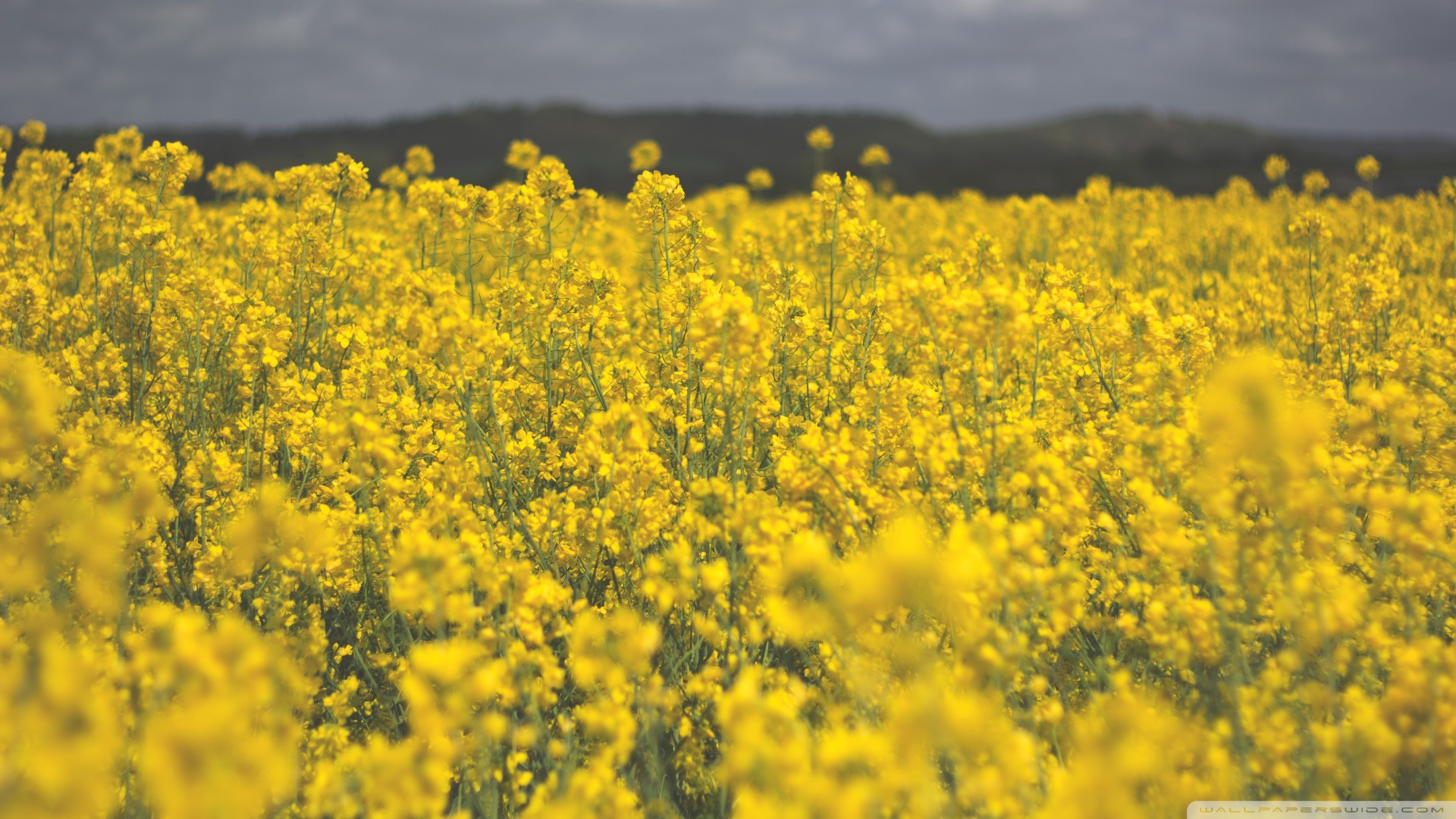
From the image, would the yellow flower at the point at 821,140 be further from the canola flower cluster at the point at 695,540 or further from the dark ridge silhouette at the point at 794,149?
the canola flower cluster at the point at 695,540

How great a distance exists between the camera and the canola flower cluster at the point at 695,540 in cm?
170

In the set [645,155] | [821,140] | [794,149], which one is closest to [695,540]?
[645,155]

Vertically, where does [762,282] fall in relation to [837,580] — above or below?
above

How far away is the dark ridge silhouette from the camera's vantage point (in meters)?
20.0

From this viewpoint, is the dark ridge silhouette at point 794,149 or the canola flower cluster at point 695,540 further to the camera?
the dark ridge silhouette at point 794,149

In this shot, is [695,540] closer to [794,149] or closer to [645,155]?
[645,155]

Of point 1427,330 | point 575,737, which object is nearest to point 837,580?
point 575,737

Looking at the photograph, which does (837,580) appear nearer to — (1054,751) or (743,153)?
(1054,751)

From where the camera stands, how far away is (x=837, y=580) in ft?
6.48

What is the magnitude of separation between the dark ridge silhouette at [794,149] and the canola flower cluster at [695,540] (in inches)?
62.0

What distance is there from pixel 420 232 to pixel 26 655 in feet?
11.4

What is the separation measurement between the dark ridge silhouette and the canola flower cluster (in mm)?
1575

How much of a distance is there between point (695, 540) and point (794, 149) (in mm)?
38928

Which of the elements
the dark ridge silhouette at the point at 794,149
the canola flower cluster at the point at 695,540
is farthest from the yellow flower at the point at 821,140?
the canola flower cluster at the point at 695,540
